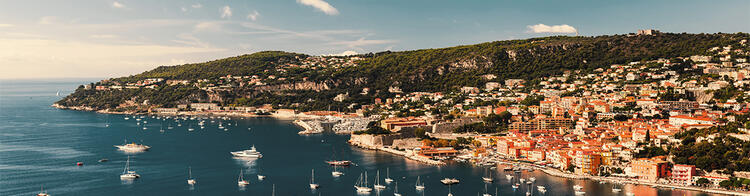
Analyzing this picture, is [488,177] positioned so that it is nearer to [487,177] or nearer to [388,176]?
[487,177]

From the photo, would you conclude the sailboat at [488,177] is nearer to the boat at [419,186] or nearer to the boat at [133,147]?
the boat at [419,186]

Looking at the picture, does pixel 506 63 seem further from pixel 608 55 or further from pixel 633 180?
pixel 633 180

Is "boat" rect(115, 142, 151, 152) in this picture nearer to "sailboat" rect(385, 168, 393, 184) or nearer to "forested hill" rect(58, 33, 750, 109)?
"sailboat" rect(385, 168, 393, 184)

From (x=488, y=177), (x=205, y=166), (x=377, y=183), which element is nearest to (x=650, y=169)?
(x=488, y=177)

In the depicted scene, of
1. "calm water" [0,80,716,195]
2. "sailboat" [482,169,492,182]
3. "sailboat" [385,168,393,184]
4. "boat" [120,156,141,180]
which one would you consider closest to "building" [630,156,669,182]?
"calm water" [0,80,716,195]

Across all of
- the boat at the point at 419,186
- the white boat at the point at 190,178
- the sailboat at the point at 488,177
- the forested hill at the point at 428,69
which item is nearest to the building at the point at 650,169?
the sailboat at the point at 488,177
